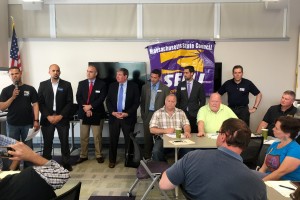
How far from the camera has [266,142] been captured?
3559 mm

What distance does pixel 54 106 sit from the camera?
15.9ft

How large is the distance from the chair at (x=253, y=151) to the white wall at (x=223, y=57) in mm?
3256

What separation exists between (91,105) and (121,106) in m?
0.55

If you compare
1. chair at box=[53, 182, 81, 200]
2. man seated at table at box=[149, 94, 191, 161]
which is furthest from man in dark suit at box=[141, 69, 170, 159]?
chair at box=[53, 182, 81, 200]

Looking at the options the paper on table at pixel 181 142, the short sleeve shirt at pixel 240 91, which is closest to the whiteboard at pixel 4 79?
the paper on table at pixel 181 142

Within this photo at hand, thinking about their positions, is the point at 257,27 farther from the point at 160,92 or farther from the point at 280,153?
the point at 280,153

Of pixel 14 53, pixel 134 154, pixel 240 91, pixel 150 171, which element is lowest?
pixel 150 171

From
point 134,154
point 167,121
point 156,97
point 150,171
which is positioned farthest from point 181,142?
point 156,97

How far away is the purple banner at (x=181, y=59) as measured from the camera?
5.74 meters

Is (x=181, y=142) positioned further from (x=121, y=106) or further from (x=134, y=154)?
(x=121, y=106)

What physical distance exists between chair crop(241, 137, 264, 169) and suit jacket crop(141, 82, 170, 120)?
7.24ft

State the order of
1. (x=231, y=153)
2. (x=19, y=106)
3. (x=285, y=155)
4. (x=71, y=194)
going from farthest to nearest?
(x=19, y=106) → (x=285, y=155) → (x=231, y=153) → (x=71, y=194)

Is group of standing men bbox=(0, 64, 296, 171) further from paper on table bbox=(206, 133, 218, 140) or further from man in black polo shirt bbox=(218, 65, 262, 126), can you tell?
paper on table bbox=(206, 133, 218, 140)

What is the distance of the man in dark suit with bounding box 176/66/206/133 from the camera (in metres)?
5.09
